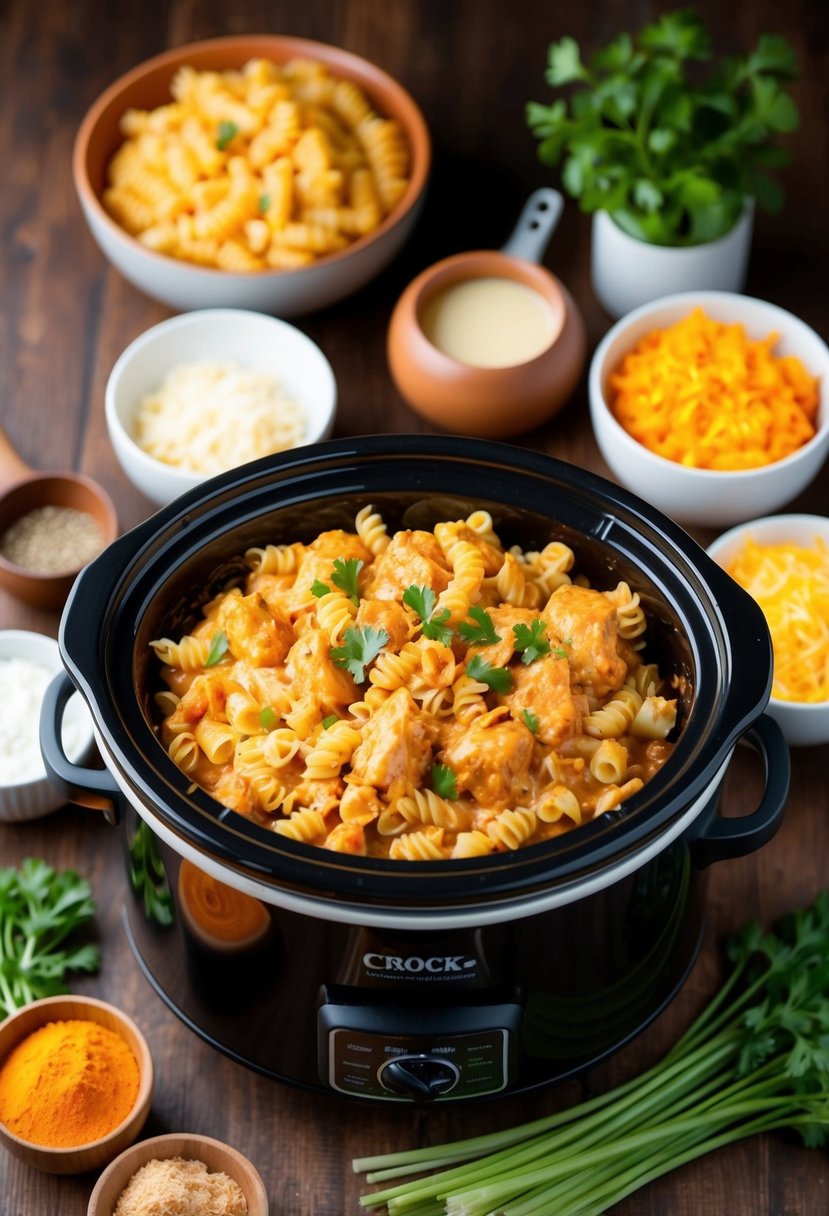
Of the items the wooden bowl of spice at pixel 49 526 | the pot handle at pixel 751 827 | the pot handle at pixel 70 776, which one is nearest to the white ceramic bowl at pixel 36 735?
the wooden bowl of spice at pixel 49 526

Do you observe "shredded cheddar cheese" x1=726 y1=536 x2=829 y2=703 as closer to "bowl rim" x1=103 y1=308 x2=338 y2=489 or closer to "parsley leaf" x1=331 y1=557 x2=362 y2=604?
"parsley leaf" x1=331 y1=557 x2=362 y2=604

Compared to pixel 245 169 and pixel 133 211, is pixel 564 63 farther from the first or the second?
pixel 133 211

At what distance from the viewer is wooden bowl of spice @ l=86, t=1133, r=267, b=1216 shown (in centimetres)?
228

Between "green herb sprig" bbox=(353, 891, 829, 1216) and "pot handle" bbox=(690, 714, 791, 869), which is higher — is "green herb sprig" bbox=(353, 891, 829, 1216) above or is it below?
below

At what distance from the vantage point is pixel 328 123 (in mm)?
3648

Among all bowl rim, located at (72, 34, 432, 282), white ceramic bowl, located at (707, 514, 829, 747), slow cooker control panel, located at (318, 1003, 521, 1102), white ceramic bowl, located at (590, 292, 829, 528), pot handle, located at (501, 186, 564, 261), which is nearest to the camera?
slow cooker control panel, located at (318, 1003, 521, 1102)

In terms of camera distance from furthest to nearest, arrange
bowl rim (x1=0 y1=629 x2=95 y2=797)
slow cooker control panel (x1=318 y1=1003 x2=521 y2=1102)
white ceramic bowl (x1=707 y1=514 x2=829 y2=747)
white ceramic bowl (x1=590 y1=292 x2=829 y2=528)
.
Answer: white ceramic bowl (x1=590 y1=292 x2=829 y2=528) → white ceramic bowl (x1=707 y1=514 x2=829 y2=747) → bowl rim (x1=0 y1=629 x2=95 y2=797) → slow cooker control panel (x1=318 y1=1003 x2=521 y2=1102)

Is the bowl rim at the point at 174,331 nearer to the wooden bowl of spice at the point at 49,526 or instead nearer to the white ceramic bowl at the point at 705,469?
the wooden bowl of spice at the point at 49,526

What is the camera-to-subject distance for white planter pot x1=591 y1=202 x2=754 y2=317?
3482mm

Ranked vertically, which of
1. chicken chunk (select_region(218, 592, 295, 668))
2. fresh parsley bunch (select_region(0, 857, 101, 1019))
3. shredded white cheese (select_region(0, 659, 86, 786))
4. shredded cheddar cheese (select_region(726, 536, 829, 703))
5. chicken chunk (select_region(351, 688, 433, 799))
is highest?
chicken chunk (select_region(351, 688, 433, 799))

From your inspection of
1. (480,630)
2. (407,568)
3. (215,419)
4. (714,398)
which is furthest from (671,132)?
(480,630)

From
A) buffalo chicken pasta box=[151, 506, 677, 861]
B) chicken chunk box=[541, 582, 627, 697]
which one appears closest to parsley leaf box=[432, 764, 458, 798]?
buffalo chicken pasta box=[151, 506, 677, 861]

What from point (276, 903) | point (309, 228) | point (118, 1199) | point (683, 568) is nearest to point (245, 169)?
point (309, 228)

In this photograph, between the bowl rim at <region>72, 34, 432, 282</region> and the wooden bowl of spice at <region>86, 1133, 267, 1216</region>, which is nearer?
the wooden bowl of spice at <region>86, 1133, 267, 1216</region>
